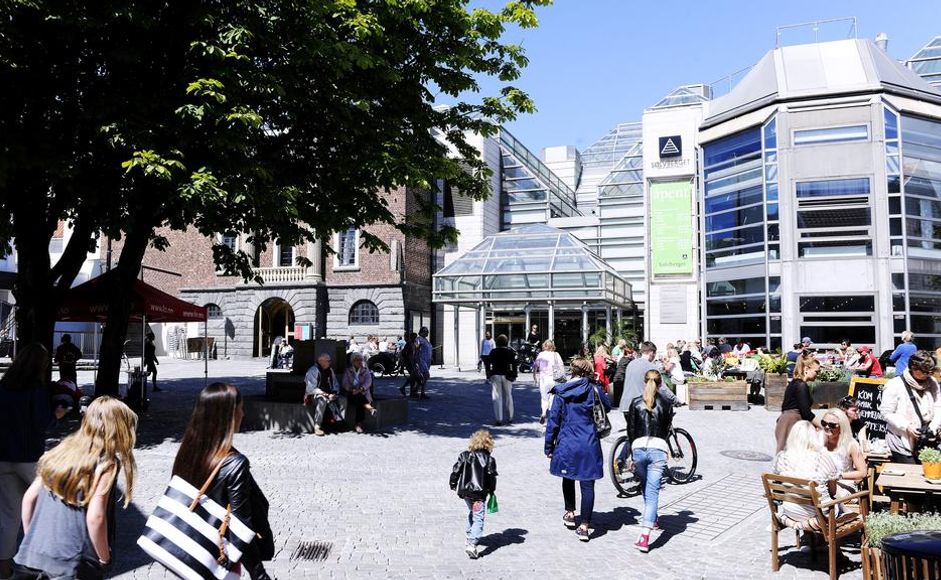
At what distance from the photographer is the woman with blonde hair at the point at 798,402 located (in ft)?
21.6

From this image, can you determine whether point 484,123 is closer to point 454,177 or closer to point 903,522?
point 454,177

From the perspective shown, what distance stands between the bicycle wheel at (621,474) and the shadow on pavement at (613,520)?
0.50 m

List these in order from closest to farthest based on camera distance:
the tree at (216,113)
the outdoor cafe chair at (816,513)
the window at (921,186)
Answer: the outdoor cafe chair at (816,513), the tree at (216,113), the window at (921,186)

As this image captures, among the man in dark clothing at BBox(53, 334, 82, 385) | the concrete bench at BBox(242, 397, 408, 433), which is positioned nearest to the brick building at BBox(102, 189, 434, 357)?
the man in dark clothing at BBox(53, 334, 82, 385)

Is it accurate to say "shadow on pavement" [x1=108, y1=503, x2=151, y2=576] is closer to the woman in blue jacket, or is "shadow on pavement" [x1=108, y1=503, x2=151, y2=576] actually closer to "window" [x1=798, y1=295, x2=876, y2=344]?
the woman in blue jacket

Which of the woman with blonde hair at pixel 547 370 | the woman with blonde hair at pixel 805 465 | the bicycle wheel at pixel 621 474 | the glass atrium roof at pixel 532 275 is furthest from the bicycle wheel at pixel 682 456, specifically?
the glass atrium roof at pixel 532 275

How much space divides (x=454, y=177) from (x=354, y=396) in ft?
15.1

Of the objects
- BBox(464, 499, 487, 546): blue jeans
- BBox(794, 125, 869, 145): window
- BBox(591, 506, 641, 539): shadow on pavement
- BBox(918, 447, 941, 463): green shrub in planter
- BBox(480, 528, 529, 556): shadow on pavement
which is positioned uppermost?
BBox(794, 125, 869, 145): window

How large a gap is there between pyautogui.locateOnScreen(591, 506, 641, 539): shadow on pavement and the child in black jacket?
51.7 inches

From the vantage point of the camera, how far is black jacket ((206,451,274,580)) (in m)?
2.98

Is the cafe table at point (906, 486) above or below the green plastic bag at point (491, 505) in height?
above

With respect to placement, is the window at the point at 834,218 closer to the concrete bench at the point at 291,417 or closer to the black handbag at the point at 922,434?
the concrete bench at the point at 291,417

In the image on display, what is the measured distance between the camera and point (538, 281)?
28.5 metres

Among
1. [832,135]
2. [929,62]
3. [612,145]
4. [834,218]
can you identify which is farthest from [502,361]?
[612,145]
